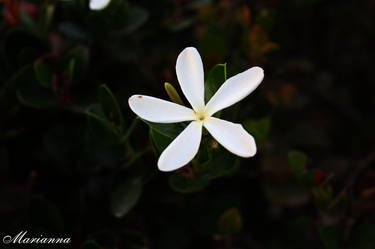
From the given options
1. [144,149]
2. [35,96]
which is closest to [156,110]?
[144,149]

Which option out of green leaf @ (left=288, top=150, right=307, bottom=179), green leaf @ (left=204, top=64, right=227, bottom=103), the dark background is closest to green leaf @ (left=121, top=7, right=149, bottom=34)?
the dark background

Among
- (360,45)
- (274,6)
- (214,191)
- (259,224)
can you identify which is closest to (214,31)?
(274,6)

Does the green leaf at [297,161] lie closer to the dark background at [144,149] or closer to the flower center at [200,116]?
the dark background at [144,149]

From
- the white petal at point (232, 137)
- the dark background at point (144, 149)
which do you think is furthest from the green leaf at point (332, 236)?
the white petal at point (232, 137)

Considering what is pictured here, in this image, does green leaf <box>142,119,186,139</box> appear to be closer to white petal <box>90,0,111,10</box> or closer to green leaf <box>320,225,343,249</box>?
white petal <box>90,0,111,10</box>

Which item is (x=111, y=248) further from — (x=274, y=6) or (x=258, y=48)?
(x=274, y=6)
